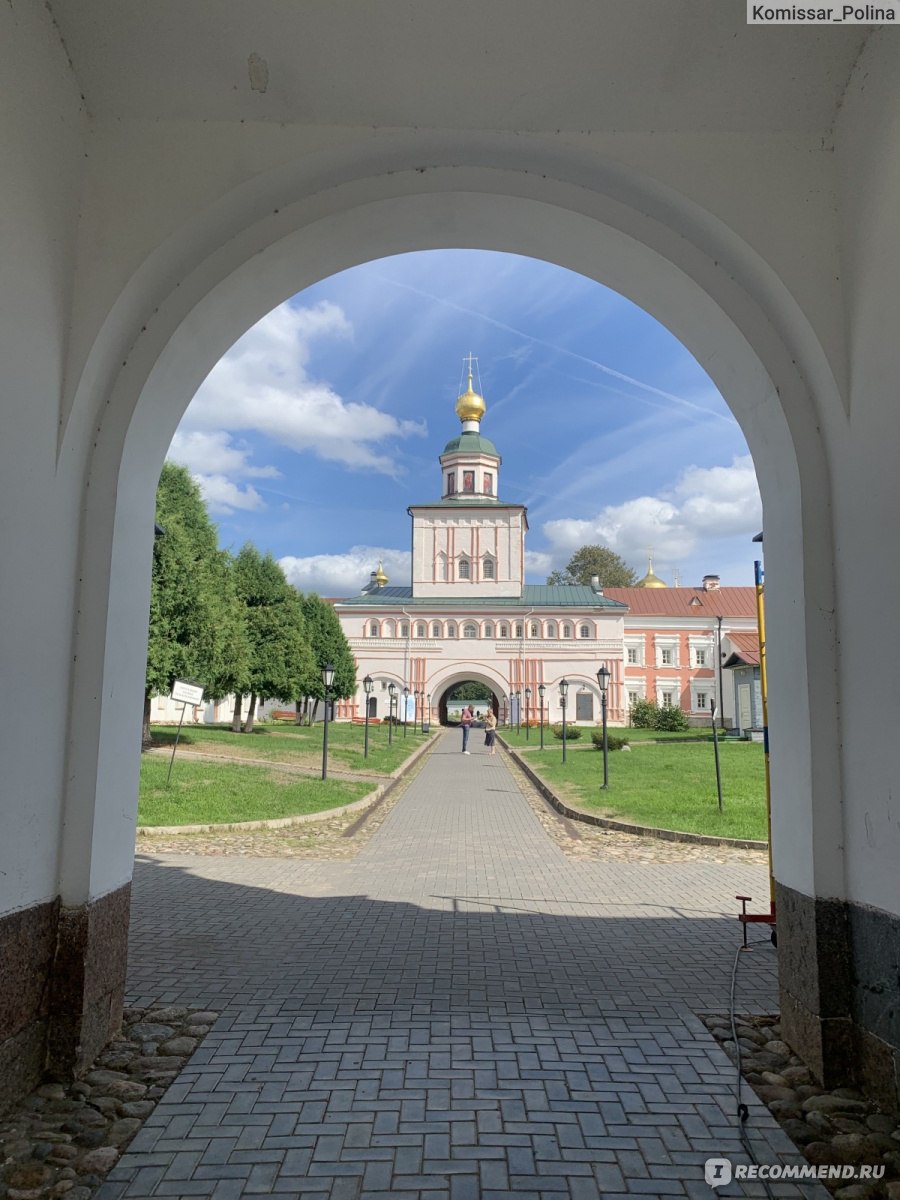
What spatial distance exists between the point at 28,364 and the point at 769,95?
11.6 feet

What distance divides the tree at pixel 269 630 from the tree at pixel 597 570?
1499 inches

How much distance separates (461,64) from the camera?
11.7 feet

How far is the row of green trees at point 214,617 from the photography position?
23.0m

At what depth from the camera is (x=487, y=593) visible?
60.6m

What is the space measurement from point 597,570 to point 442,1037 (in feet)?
231

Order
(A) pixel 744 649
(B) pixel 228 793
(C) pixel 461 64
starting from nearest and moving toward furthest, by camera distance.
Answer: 1. (C) pixel 461 64
2. (B) pixel 228 793
3. (A) pixel 744 649

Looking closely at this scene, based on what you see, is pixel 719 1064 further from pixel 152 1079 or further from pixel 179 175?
pixel 179 175

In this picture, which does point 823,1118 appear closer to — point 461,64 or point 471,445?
point 461,64

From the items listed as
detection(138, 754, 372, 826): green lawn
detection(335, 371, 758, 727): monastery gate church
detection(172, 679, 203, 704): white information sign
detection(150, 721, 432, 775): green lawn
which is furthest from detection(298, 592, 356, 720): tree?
detection(172, 679, 203, 704): white information sign

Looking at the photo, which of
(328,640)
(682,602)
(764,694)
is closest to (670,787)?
(764,694)

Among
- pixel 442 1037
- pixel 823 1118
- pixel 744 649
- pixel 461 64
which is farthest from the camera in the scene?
pixel 744 649

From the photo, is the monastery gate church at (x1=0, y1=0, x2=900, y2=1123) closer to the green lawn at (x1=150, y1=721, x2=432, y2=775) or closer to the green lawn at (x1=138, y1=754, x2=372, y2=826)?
the green lawn at (x1=138, y1=754, x2=372, y2=826)

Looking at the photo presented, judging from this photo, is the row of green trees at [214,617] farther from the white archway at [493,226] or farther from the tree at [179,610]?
the white archway at [493,226]

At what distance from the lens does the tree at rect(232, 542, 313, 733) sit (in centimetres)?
3609
